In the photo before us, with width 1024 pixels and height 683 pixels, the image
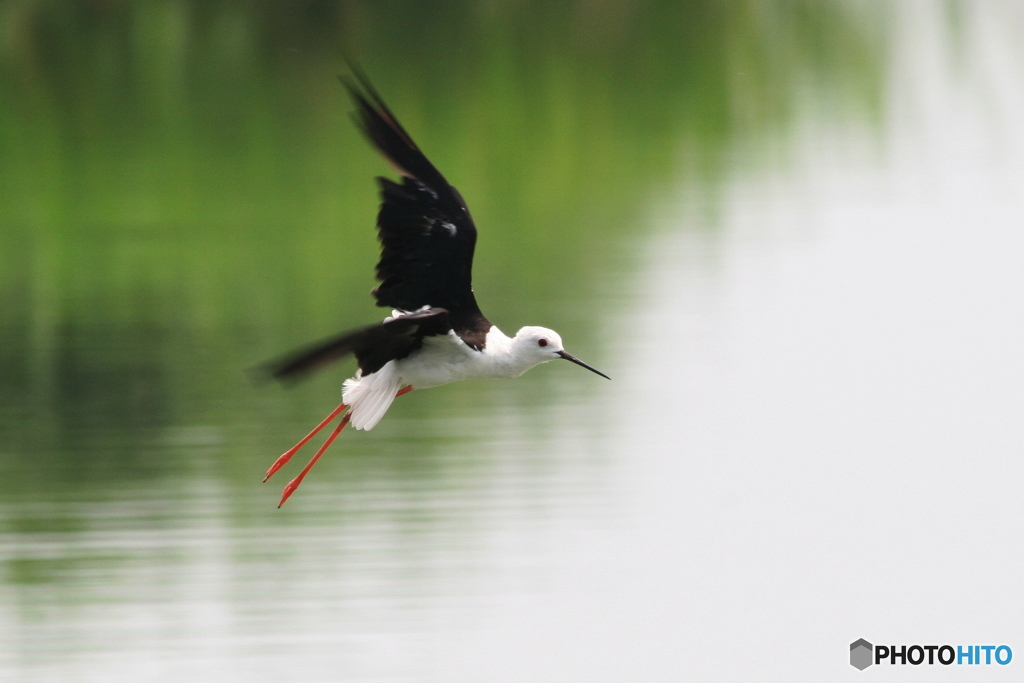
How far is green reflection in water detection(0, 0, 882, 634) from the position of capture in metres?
12.0

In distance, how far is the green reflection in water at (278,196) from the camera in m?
12.0

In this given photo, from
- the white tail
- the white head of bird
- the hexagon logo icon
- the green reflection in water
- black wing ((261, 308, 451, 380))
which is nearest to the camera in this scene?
black wing ((261, 308, 451, 380))

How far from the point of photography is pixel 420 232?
27.0 feet

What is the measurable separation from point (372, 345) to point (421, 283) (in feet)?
1.66

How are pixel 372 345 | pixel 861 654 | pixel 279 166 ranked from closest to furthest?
pixel 372 345 < pixel 861 654 < pixel 279 166

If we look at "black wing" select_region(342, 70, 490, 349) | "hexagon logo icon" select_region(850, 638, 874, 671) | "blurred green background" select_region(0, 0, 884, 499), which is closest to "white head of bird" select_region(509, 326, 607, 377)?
"black wing" select_region(342, 70, 490, 349)

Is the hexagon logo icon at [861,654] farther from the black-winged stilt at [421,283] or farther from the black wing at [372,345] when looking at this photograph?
the black wing at [372,345]

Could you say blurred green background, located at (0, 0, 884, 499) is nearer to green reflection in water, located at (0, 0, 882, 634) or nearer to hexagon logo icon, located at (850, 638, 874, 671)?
green reflection in water, located at (0, 0, 882, 634)

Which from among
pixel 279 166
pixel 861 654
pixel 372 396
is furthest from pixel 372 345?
pixel 279 166

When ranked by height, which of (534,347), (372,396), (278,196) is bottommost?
(372,396)

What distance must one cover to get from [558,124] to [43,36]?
7254 millimetres

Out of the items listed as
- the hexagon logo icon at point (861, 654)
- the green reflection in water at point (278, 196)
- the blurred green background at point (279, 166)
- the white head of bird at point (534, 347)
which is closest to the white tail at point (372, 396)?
the white head of bird at point (534, 347)

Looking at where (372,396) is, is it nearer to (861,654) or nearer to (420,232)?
(420,232)

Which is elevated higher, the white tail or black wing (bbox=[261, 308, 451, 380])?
black wing (bbox=[261, 308, 451, 380])
